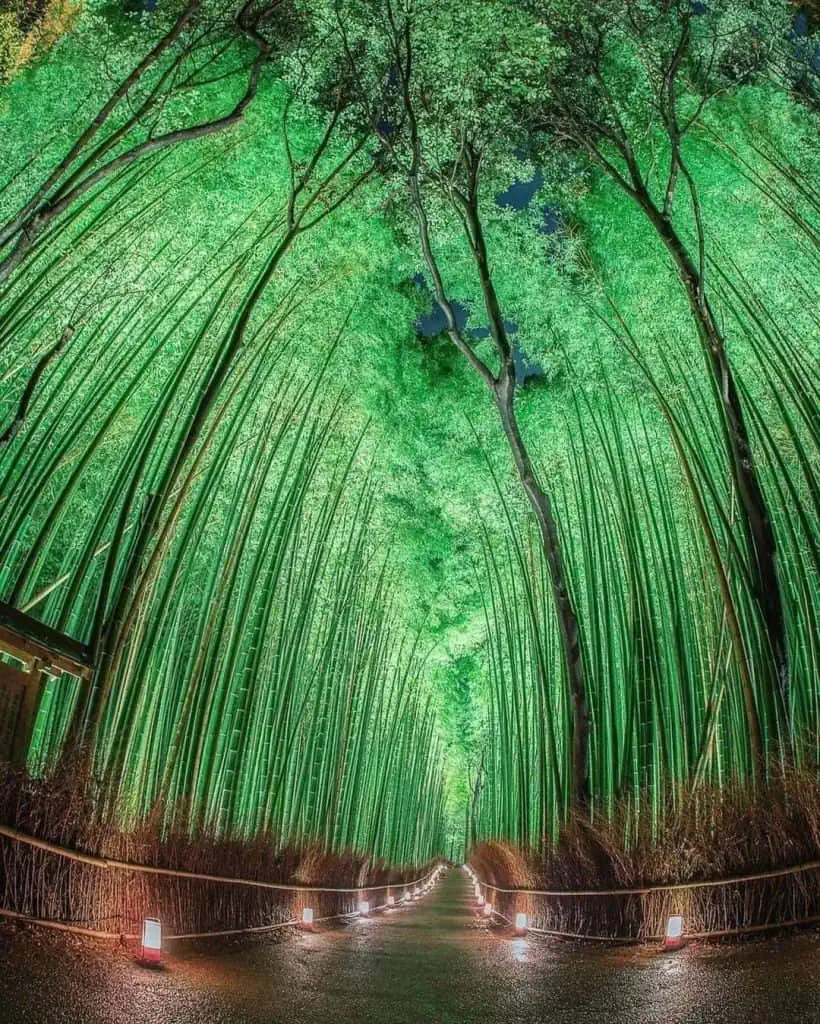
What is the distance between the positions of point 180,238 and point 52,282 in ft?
3.30

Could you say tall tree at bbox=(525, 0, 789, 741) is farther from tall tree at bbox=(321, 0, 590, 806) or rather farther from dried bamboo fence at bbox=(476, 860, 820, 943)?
dried bamboo fence at bbox=(476, 860, 820, 943)

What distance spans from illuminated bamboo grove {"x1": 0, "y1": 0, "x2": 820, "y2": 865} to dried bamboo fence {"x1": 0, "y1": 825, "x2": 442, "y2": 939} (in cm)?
36

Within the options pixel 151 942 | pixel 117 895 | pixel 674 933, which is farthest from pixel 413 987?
pixel 117 895

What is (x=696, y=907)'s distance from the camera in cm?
392

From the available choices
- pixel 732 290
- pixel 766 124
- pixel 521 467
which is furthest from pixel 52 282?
pixel 766 124

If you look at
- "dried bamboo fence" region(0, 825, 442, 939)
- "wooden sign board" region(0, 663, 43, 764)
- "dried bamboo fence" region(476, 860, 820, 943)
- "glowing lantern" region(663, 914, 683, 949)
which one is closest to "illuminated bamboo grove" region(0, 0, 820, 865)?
"wooden sign board" region(0, 663, 43, 764)

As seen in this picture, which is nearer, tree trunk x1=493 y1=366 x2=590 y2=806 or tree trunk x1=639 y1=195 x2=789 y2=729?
tree trunk x1=639 y1=195 x2=789 y2=729

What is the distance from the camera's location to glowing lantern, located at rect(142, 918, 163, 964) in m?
3.40

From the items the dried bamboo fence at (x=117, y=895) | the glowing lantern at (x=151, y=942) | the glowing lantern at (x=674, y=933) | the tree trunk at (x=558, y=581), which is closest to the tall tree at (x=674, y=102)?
the glowing lantern at (x=674, y=933)

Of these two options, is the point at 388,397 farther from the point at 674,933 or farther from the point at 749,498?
the point at 674,933

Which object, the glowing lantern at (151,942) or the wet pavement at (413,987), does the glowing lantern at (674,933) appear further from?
the glowing lantern at (151,942)

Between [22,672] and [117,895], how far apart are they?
1.13 metres

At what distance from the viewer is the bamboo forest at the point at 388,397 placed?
438 centimetres

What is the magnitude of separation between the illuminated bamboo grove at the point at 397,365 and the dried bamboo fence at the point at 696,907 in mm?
527
